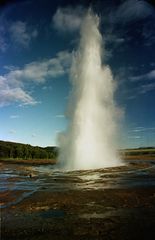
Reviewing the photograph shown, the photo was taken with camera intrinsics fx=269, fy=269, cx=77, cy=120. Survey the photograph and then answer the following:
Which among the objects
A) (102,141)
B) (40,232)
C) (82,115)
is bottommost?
(40,232)

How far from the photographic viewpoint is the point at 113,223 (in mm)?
10203

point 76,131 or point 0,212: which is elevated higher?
point 76,131

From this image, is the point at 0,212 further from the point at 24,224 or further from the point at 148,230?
the point at 148,230

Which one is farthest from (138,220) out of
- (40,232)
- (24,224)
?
(24,224)

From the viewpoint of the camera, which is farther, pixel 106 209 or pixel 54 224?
pixel 106 209

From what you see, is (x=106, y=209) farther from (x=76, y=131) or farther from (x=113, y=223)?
(x=76, y=131)

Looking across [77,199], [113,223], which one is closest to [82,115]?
[77,199]

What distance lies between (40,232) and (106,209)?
4078 millimetres

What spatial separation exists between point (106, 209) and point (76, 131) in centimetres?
2768

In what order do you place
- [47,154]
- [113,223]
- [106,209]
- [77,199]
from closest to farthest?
1. [113,223]
2. [106,209]
3. [77,199]
4. [47,154]

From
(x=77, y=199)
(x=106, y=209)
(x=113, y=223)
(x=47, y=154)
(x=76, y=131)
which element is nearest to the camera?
(x=113, y=223)

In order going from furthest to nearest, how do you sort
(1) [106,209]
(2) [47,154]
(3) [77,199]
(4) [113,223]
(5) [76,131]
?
(2) [47,154]
(5) [76,131]
(3) [77,199]
(1) [106,209]
(4) [113,223]

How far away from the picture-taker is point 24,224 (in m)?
10.8

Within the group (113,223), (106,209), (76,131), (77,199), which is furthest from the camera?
(76,131)
